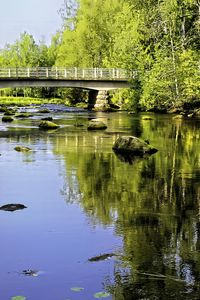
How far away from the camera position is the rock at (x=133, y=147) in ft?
77.5

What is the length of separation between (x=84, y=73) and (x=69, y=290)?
2408 inches

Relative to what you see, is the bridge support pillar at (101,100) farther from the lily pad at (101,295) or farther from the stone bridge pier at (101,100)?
the lily pad at (101,295)

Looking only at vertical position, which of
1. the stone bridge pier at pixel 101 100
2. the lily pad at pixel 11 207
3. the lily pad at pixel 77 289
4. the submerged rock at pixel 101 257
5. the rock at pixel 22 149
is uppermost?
the stone bridge pier at pixel 101 100

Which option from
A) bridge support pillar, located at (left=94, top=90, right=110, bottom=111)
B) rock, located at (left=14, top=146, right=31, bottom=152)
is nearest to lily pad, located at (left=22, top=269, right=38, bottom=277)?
rock, located at (left=14, top=146, right=31, bottom=152)

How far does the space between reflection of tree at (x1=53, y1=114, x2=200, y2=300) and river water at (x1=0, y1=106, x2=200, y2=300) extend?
0.02 m

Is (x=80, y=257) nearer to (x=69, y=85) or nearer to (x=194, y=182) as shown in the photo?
(x=194, y=182)

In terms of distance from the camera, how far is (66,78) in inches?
2584

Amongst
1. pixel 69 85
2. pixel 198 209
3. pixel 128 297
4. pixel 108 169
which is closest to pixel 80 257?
pixel 128 297

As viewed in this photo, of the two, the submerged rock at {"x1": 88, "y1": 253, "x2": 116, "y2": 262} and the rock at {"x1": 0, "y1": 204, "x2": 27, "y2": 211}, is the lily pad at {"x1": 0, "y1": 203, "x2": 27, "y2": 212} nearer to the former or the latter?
the rock at {"x1": 0, "y1": 204, "x2": 27, "y2": 211}

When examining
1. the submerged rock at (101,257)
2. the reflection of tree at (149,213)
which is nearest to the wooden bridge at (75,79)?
the reflection of tree at (149,213)

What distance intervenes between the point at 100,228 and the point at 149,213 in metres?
1.69

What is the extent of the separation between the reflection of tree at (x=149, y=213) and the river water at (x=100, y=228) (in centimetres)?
2

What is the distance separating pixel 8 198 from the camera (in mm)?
14727

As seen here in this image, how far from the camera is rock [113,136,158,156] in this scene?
23609 mm
